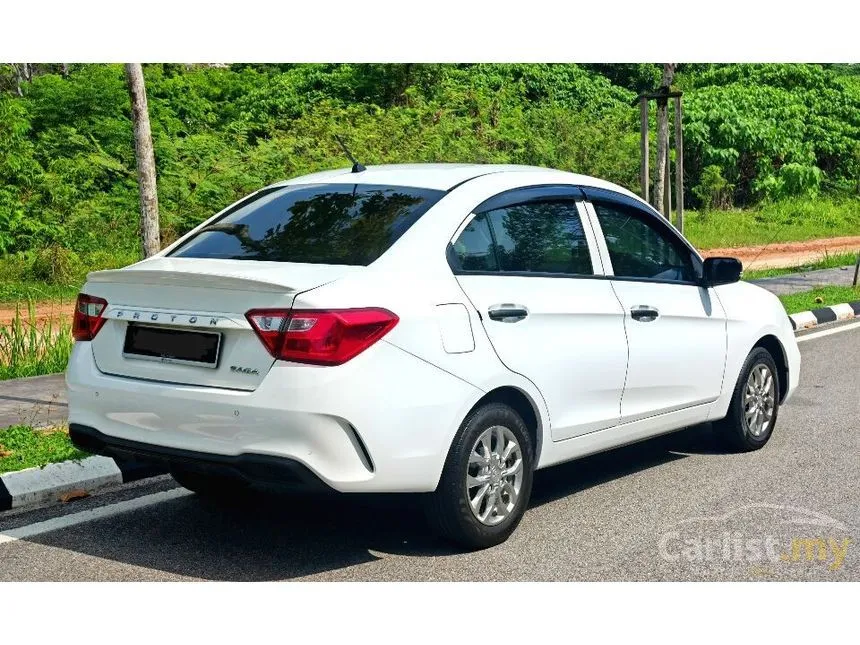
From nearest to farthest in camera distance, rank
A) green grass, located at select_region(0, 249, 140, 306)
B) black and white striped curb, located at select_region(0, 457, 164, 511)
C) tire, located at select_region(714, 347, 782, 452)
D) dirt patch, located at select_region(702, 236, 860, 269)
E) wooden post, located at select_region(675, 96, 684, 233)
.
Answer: black and white striped curb, located at select_region(0, 457, 164, 511)
tire, located at select_region(714, 347, 782, 452)
wooden post, located at select_region(675, 96, 684, 233)
green grass, located at select_region(0, 249, 140, 306)
dirt patch, located at select_region(702, 236, 860, 269)

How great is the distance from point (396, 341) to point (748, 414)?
3.36 m

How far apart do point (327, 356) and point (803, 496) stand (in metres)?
2.91

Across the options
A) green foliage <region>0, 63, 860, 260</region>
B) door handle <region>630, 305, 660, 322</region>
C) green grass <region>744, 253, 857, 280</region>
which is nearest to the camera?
door handle <region>630, 305, 660, 322</region>

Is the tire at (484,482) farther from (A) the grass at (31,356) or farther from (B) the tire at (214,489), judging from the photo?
(A) the grass at (31,356)

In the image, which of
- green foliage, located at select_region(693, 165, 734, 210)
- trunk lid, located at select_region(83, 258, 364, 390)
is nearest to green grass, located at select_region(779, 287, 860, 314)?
trunk lid, located at select_region(83, 258, 364, 390)

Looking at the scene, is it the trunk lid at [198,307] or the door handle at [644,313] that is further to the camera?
the door handle at [644,313]

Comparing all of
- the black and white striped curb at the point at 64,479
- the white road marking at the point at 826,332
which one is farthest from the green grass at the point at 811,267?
the black and white striped curb at the point at 64,479

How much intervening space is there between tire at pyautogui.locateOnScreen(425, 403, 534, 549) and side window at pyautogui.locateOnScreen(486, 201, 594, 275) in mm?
756

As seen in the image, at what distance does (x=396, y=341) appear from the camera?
15.3ft

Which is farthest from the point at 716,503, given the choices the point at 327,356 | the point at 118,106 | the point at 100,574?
the point at 118,106

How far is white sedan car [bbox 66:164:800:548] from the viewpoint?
456 centimetres

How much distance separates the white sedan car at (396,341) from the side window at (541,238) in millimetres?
11

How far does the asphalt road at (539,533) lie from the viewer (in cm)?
488

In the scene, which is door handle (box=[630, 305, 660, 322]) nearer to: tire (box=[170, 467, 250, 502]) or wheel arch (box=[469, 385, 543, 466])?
wheel arch (box=[469, 385, 543, 466])
